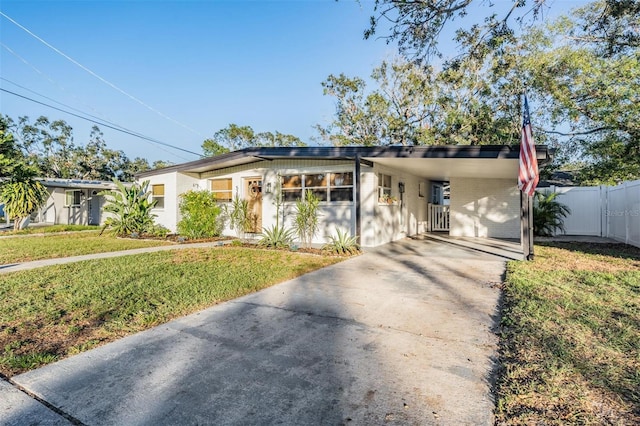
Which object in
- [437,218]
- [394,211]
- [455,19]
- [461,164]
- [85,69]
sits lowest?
[437,218]

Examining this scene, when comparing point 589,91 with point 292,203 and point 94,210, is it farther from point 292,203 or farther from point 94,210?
point 94,210

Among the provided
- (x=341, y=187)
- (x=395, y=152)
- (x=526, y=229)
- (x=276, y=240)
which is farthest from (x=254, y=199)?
(x=526, y=229)

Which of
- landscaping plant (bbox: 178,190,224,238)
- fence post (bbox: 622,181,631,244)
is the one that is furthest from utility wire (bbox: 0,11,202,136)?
fence post (bbox: 622,181,631,244)

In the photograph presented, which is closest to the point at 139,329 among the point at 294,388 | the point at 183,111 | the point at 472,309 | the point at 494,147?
the point at 294,388

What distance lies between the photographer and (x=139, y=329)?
11.9 ft

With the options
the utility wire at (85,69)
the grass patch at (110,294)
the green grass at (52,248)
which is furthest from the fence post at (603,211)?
the utility wire at (85,69)

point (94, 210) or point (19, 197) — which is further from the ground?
point (19, 197)

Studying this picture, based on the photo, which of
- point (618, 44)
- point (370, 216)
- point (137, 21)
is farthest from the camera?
point (137, 21)

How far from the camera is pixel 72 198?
20.0 meters

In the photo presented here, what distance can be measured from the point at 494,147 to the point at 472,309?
180 inches

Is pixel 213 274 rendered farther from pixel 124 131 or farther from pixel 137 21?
pixel 124 131

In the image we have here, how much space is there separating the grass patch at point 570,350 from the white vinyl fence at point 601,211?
6055 mm

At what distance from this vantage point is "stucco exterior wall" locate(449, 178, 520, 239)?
12828 mm

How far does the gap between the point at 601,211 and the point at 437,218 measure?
19.9 feet
